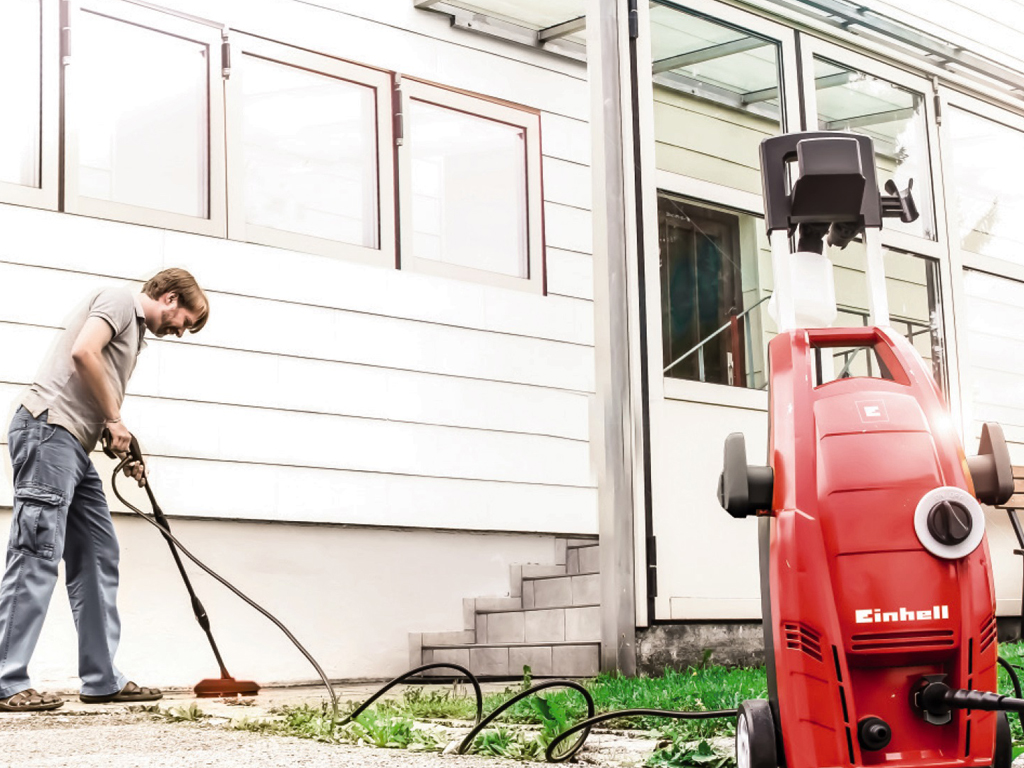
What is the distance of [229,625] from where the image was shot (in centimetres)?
569

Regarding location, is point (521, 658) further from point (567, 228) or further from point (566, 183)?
point (566, 183)

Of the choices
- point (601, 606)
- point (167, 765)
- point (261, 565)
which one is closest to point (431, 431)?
point (261, 565)

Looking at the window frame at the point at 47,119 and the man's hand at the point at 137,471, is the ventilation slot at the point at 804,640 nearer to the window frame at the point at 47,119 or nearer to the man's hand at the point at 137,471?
the man's hand at the point at 137,471

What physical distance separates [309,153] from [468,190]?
3.07 ft

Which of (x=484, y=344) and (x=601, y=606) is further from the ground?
(x=484, y=344)

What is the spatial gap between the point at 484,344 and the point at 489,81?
144cm

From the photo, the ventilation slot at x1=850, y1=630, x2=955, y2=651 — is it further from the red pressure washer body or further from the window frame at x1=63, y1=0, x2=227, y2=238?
the window frame at x1=63, y1=0, x2=227, y2=238

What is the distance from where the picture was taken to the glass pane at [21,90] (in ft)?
17.7

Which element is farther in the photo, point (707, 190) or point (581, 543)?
point (581, 543)

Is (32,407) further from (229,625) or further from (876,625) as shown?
(876,625)

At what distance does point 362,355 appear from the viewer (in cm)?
621

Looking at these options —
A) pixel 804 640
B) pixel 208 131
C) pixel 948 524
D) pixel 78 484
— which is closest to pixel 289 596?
pixel 78 484

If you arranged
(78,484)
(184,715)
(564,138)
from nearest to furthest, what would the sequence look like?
1. (184,715)
2. (78,484)
3. (564,138)

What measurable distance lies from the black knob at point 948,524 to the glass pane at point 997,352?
16.0 ft
